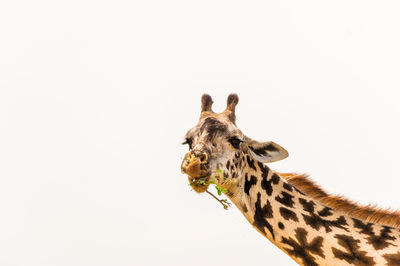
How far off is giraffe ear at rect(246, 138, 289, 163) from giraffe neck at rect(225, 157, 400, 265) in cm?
20

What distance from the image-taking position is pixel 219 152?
795 cm

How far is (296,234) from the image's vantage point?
7820 millimetres

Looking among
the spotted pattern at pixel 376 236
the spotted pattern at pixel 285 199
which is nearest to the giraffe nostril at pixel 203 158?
the spotted pattern at pixel 285 199

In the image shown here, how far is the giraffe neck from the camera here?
7406 mm

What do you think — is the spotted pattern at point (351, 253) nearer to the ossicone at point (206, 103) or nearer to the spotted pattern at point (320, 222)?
the spotted pattern at point (320, 222)

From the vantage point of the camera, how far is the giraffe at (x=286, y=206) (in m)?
7.46

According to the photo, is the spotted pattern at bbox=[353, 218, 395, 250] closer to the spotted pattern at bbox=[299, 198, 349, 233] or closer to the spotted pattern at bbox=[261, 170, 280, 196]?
the spotted pattern at bbox=[299, 198, 349, 233]

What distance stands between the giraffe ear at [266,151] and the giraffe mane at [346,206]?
2.56 ft

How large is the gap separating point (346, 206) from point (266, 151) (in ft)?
5.20

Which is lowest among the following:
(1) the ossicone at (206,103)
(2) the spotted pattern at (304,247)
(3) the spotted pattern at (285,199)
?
(2) the spotted pattern at (304,247)

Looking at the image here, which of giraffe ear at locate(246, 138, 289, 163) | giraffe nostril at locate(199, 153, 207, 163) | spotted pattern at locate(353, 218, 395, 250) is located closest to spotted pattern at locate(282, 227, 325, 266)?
spotted pattern at locate(353, 218, 395, 250)

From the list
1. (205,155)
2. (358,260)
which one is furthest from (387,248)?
(205,155)

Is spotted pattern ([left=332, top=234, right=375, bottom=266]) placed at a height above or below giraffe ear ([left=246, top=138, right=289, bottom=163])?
below

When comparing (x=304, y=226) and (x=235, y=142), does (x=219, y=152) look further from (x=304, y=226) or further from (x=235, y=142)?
(x=304, y=226)
